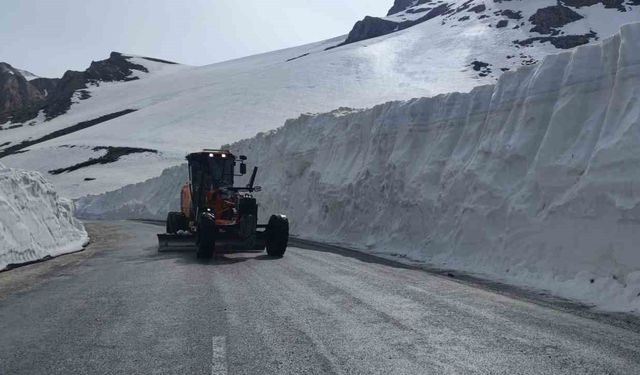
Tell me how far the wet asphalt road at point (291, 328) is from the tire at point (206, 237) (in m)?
3.00

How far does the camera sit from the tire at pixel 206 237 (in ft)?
46.5

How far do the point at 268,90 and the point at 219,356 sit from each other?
97.3 m

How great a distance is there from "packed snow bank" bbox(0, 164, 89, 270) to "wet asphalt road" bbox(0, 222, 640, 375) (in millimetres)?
1764

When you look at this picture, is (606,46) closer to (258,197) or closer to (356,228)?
(356,228)

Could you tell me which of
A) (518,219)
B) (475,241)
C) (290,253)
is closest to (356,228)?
(290,253)

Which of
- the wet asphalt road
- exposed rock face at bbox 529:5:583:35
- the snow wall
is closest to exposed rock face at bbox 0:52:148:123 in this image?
exposed rock face at bbox 529:5:583:35

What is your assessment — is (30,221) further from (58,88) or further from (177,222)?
(58,88)

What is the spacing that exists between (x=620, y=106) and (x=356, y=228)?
10.4 metres

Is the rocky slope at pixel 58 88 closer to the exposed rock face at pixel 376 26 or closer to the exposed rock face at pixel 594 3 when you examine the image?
the exposed rock face at pixel 376 26

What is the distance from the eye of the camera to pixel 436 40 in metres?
118

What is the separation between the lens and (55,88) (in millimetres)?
165625

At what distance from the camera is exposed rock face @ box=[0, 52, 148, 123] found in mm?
141500

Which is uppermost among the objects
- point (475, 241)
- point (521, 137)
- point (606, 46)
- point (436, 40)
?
point (436, 40)

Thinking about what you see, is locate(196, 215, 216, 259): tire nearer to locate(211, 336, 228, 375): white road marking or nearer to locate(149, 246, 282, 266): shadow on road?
locate(149, 246, 282, 266): shadow on road
